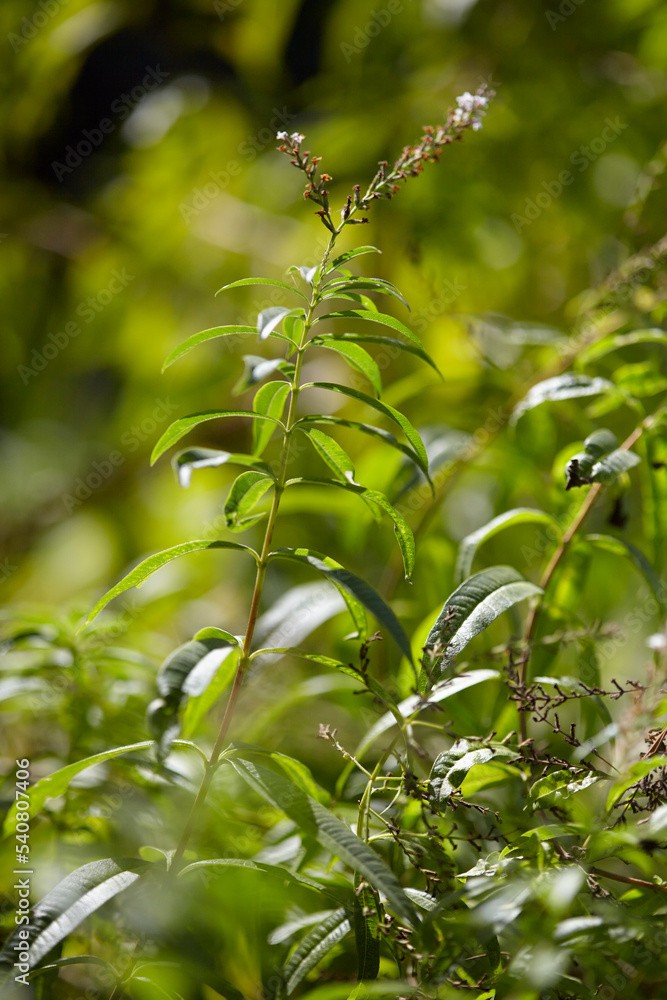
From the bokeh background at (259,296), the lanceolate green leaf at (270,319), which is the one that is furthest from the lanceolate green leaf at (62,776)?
the lanceolate green leaf at (270,319)

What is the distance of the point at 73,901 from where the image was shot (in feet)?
1.16

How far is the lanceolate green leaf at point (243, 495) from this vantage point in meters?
0.39

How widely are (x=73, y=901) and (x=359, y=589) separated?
0.71 feet

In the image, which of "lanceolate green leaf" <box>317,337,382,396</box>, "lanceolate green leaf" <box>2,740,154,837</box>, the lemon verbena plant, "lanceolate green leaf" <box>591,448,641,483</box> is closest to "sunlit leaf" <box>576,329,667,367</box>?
the lemon verbena plant

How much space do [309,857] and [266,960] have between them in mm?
80

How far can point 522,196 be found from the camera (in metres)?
1.01

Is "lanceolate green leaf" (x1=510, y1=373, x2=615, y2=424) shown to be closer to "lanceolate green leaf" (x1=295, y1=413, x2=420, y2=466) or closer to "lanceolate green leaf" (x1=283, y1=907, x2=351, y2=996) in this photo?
"lanceolate green leaf" (x1=295, y1=413, x2=420, y2=466)

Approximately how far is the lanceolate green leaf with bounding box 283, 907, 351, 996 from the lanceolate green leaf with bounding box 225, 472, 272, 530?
228 mm

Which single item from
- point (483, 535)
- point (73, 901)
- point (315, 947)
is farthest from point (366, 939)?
point (483, 535)

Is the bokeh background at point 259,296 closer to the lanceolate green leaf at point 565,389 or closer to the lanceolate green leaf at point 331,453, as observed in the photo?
the lanceolate green leaf at point 565,389

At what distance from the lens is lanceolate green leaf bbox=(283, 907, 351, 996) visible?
1.23ft

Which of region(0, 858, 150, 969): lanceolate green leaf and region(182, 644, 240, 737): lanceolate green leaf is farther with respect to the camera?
region(182, 644, 240, 737): lanceolate green leaf

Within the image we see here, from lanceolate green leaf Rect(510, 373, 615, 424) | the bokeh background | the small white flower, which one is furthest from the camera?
the bokeh background

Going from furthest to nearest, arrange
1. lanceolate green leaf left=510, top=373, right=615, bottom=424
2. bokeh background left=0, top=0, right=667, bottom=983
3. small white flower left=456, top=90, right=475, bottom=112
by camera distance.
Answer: bokeh background left=0, top=0, right=667, bottom=983, lanceolate green leaf left=510, top=373, right=615, bottom=424, small white flower left=456, top=90, right=475, bottom=112
